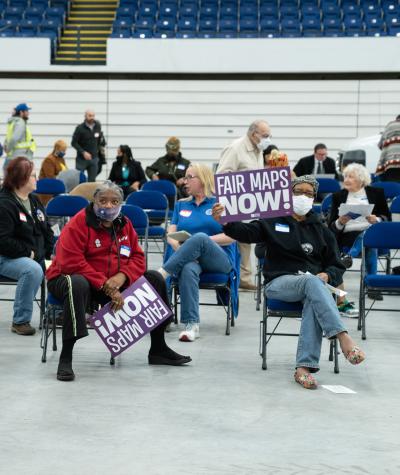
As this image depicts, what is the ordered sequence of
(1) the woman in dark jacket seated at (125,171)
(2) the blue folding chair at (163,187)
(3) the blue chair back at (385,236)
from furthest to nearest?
(1) the woman in dark jacket seated at (125,171) < (2) the blue folding chair at (163,187) < (3) the blue chair back at (385,236)

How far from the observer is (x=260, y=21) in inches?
685

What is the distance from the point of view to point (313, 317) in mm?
4574

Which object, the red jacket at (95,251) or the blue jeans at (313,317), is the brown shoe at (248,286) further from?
the blue jeans at (313,317)

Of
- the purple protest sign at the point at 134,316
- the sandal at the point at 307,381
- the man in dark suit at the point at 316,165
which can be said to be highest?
the man in dark suit at the point at 316,165

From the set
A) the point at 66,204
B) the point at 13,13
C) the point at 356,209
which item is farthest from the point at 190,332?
the point at 13,13

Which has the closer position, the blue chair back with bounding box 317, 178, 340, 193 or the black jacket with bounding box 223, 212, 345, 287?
the black jacket with bounding box 223, 212, 345, 287

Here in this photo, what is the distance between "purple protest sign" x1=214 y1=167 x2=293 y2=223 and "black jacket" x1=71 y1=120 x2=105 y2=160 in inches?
360

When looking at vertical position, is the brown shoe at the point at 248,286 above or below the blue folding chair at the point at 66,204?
below

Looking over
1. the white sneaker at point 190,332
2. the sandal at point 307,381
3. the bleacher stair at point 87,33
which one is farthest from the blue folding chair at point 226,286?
the bleacher stair at point 87,33

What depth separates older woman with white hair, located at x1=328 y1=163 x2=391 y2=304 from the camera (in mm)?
6738

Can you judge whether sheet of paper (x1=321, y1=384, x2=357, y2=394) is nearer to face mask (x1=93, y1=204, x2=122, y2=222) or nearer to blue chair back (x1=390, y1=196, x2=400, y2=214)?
face mask (x1=93, y1=204, x2=122, y2=222)

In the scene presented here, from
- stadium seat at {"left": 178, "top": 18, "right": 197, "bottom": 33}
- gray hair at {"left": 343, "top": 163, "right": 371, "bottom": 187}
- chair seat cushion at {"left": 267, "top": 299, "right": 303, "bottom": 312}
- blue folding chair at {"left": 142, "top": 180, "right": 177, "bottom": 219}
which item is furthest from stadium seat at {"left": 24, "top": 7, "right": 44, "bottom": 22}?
chair seat cushion at {"left": 267, "top": 299, "right": 303, "bottom": 312}

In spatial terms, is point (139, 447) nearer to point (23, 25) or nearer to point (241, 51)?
point (241, 51)

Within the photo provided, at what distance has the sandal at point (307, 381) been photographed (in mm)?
4398
